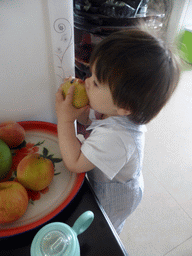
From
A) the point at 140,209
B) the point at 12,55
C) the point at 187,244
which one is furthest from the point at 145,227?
the point at 12,55

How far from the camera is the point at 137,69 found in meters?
0.43

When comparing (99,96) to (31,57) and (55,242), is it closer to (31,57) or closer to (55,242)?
(31,57)

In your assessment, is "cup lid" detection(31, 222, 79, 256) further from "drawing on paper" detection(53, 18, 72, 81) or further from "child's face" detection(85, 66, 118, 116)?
"drawing on paper" detection(53, 18, 72, 81)

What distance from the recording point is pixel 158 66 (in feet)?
1.43

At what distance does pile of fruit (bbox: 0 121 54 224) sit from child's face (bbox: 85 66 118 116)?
8.0 inches

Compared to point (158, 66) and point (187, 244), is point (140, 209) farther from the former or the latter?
point (158, 66)

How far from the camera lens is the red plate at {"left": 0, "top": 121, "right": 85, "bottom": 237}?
1.35 feet

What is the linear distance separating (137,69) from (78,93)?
0.18 meters

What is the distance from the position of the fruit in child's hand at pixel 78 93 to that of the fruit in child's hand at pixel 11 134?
17 centimetres

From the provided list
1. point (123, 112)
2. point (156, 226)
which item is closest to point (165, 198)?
point (156, 226)

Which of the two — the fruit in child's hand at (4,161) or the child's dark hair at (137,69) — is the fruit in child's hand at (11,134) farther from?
the child's dark hair at (137,69)

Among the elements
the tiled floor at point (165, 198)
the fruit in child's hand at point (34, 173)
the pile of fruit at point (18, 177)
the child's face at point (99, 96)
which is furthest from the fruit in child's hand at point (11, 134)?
the tiled floor at point (165, 198)

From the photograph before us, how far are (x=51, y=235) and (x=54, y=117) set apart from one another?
0.44 metres

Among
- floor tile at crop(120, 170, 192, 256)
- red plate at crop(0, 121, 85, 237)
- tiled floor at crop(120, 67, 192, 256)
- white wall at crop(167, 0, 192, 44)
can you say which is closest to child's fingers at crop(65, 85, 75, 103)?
red plate at crop(0, 121, 85, 237)
